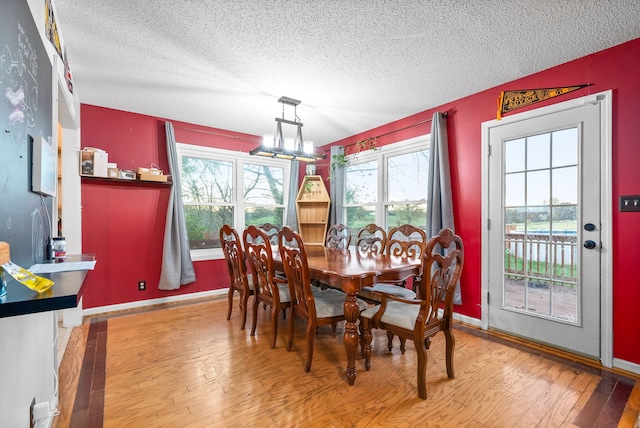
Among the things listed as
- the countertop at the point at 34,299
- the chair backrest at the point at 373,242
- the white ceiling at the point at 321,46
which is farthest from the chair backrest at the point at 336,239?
the countertop at the point at 34,299

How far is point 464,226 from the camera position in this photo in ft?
10.5

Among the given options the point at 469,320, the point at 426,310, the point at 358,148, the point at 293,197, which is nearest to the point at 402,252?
the point at 469,320

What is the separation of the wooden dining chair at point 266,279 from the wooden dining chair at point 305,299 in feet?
0.50

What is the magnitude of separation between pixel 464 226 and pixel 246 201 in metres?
3.13

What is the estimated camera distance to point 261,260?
2494 millimetres

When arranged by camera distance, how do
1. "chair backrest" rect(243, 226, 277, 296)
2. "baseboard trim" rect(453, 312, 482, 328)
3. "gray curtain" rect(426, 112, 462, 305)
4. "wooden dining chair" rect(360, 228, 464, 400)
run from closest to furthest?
"wooden dining chair" rect(360, 228, 464, 400) < "chair backrest" rect(243, 226, 277, 296) < "baseboard trim" rect(453, 312, 482, 328) < "gray curtain" rect(426, 112, 462, 305)

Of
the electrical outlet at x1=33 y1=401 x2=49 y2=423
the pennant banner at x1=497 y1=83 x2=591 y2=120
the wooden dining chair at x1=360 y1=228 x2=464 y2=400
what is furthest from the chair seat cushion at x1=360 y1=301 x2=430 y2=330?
the pennant banner at x1=497 y1=83 x2=591 y2=120

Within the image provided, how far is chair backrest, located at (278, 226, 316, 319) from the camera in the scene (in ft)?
6.68

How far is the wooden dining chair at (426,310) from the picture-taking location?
1.78m

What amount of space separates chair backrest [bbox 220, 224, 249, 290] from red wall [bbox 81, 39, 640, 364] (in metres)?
1.28

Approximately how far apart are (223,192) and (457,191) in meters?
3.24

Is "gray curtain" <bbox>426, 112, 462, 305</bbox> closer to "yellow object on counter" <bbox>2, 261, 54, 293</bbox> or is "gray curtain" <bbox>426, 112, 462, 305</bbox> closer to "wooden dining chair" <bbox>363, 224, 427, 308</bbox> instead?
"wooden dining chair" <bbox>363, 224, 427, 308</bbox>

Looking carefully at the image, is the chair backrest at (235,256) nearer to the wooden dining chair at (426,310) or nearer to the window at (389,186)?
the wooden dining chair at (426,310)

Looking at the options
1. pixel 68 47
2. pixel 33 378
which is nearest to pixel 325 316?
pixel 33 378
